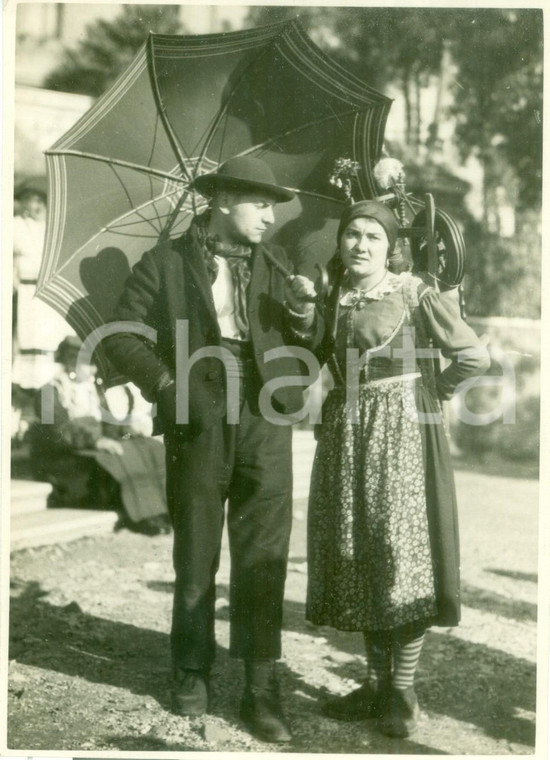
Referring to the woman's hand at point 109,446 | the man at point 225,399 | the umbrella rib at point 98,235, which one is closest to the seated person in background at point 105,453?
the woman's hand at point 109,446

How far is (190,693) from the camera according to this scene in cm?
329

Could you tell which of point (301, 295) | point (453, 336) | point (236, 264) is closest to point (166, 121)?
point (236, 264)

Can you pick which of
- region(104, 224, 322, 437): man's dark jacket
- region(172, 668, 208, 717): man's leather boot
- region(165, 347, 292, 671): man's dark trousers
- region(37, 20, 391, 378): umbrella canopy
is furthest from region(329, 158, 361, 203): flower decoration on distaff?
region(172, 668, 208, 717): man's leather boot

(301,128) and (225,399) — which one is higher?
(301,128)

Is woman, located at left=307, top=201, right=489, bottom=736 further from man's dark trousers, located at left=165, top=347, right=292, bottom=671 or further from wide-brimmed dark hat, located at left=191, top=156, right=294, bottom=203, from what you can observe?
wide-brimmed dark hat, located at left=191, top=156, right=294, bottom=203

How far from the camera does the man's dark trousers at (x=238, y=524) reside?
Result: 325 centimetres

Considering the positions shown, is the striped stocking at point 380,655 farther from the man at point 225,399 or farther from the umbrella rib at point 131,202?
the umbrella rib at point 131,202

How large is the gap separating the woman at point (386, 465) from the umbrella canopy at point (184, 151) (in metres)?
0.29

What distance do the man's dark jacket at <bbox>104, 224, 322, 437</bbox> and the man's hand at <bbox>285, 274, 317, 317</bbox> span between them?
0.21 feet

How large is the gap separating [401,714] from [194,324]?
5.69ft

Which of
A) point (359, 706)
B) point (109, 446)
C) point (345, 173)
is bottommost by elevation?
point (359, 706)

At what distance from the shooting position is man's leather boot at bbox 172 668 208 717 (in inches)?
129

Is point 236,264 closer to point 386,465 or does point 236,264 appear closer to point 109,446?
point 386,465

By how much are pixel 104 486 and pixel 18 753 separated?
2.23 meters
